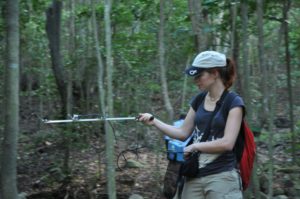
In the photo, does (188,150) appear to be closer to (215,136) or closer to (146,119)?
(215,136)

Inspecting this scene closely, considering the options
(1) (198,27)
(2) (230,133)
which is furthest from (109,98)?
(2) (230,133)

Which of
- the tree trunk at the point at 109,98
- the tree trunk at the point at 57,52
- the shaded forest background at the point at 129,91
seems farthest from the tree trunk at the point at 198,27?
the tree trunk at the point at 57,52

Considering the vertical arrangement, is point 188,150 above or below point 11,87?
below

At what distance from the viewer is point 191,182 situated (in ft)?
11.0

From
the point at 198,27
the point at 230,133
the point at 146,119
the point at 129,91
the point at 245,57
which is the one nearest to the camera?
the point at 230,133

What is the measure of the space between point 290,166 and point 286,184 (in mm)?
434

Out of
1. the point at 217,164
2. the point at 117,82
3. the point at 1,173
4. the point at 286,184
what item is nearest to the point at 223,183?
the point at 217,164

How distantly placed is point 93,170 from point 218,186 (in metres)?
5.20

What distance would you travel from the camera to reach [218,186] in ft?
10.5

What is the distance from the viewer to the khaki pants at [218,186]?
3213mm

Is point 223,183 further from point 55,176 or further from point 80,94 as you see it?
point 80,94

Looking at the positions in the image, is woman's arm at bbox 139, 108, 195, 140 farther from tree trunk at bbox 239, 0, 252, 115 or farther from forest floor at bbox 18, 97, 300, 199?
forest floor at bbox 18, 97, 300, 199

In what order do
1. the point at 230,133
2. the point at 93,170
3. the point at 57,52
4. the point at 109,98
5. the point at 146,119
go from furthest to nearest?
the point at 57,52 → the point at 93,170 → the point at 109,98 → the point at 146,119 → the point at 230,133

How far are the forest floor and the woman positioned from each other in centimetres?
362
